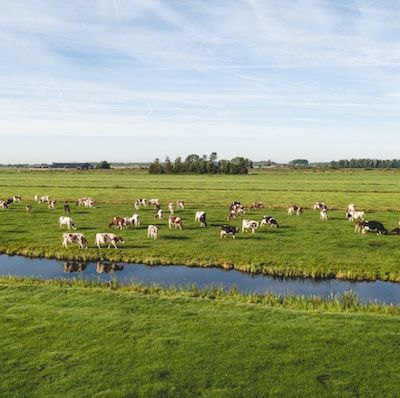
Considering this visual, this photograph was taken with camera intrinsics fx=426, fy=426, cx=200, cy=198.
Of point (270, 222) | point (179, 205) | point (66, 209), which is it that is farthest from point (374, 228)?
point (66, 209)

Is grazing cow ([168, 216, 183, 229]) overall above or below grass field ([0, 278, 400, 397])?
above

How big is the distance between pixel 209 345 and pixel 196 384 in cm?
241

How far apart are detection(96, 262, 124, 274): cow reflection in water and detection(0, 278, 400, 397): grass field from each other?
7236 mm

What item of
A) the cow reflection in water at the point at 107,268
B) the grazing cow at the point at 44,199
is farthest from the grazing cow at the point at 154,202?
the cow reflection in water at the point at 107,268

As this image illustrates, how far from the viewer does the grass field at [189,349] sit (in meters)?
12.3

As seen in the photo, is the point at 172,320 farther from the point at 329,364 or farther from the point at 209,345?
the point at 329,364

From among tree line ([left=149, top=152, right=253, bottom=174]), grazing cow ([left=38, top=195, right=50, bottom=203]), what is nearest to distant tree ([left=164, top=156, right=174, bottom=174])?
tree line ([left=149, top=152, right=253, bottom=174])

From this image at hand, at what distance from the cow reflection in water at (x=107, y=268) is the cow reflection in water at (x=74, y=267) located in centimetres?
101

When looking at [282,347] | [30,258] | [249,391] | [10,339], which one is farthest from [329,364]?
[30,258]

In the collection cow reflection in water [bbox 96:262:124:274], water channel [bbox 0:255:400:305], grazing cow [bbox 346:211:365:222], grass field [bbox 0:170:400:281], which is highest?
grazing cow [bbox 346:211:365:222]

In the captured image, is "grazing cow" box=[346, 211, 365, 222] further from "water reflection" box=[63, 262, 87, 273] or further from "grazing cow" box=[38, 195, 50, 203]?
"grazing cow" box=[38, 195, 50, 203]

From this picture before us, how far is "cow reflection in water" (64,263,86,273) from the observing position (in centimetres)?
2747

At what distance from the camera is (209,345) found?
14.8 m

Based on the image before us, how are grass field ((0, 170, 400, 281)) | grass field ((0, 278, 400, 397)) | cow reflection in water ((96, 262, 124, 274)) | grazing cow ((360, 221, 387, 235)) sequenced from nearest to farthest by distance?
1. grass field ((0, 278, 400, 397))
2. grass field ((0, 170, 400, 281))
3. cow reflection in water ((96, 262, 124, 274))
4. grazing cow ((360, 221, 387, 235))
